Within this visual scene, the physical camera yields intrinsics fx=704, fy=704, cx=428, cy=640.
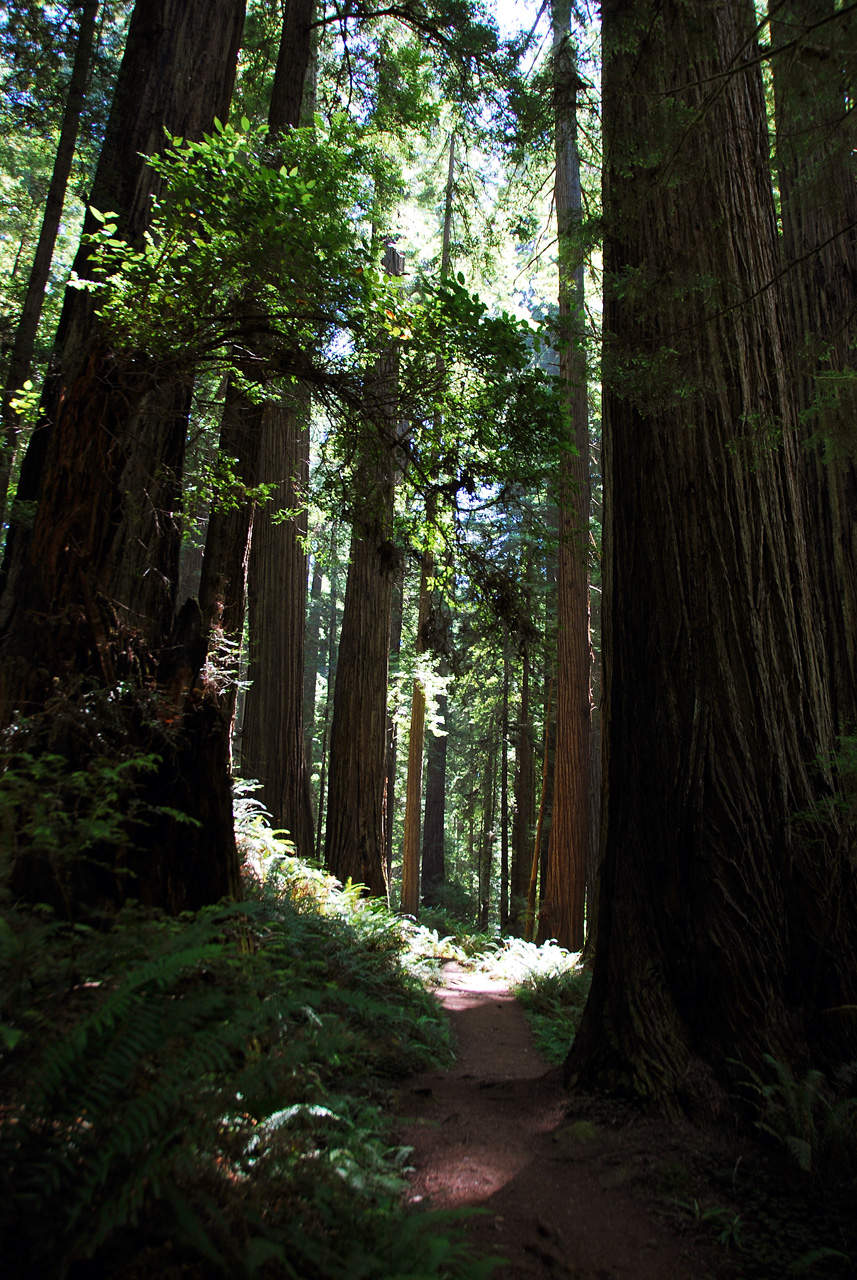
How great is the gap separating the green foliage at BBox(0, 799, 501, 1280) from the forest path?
0.99 ft

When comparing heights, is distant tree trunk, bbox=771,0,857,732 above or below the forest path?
above

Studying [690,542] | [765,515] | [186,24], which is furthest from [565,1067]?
[186,24]

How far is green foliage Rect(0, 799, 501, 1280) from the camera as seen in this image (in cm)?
161

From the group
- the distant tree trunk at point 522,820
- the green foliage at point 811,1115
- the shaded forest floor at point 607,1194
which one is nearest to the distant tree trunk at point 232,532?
the shaded forest floor at point 607,1194

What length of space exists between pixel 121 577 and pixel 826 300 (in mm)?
6355

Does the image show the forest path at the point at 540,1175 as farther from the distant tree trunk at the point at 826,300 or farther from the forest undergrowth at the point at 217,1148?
the distant tree trunk at the point at 826,300

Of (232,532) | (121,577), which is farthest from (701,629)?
(232,532)

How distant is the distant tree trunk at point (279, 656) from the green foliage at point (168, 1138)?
6388 millimetres

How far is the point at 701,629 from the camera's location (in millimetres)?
4074

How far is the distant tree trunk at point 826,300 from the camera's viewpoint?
3.51m

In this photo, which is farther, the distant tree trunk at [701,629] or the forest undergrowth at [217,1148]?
the distant tree trunk at [701,629]

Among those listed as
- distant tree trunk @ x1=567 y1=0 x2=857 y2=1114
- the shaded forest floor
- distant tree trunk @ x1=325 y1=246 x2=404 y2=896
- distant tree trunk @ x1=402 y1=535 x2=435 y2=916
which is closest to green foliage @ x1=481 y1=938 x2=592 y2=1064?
the shaded forest floor

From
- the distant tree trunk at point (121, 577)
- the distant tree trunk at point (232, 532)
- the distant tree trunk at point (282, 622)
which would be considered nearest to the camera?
the distant tree trunk at point (121, 577)

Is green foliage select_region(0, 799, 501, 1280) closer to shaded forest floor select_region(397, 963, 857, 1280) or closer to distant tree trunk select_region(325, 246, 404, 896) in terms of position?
shaded forest floor select_region(397, 963, 857, 1280)
